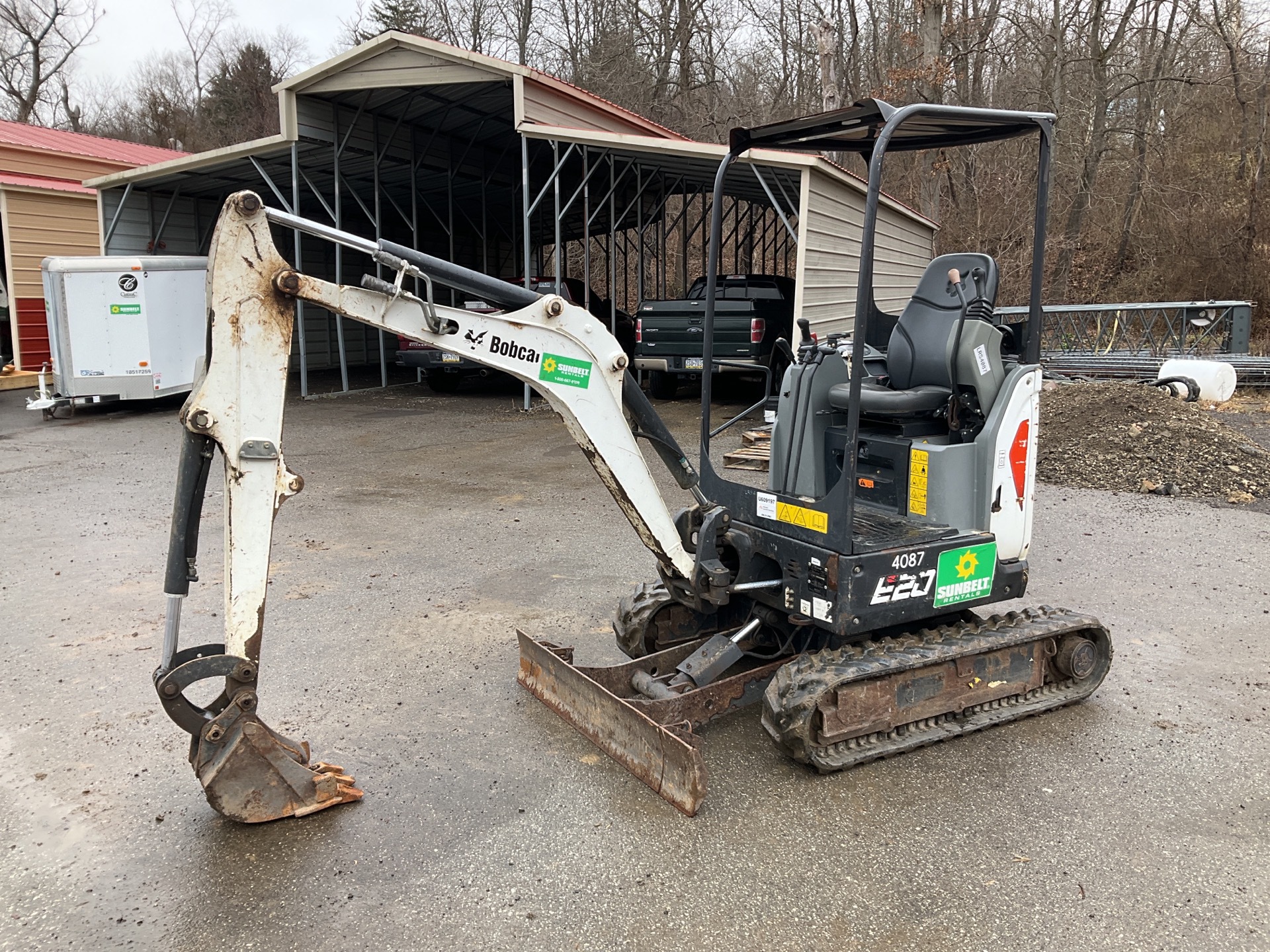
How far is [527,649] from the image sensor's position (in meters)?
4.75

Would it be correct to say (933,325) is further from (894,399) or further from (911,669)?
(911,669)

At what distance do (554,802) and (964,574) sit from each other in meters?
2.07

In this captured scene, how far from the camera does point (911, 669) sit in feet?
13.5

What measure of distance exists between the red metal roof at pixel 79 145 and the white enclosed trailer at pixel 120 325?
7.69m

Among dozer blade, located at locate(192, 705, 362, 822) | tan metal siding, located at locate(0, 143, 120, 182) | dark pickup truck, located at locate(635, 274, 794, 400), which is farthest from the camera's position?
tan metal siding, located at locate(0, 143, 120, 182)

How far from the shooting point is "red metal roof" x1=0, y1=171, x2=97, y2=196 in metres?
18.4

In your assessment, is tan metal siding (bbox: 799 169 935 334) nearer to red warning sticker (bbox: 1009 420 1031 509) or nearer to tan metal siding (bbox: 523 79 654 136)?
tan metal siding (bbox: 523 79 654 136)

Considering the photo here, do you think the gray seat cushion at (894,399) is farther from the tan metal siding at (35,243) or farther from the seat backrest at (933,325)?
the tan metal siding at (35,243)

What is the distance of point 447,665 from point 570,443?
7044mm

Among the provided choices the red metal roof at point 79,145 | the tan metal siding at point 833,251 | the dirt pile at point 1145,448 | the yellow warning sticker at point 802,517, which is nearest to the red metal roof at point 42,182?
the red metal roof at point 79,145

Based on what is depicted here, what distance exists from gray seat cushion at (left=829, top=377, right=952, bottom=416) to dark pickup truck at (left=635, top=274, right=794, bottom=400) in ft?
29.8

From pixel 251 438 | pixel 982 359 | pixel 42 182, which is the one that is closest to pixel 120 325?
pixel 42 182

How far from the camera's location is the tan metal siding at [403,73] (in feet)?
44.8

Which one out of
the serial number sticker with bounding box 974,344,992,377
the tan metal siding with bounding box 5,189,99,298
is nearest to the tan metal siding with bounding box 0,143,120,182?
the tan metal siding with bounding box 5,189,99,298
